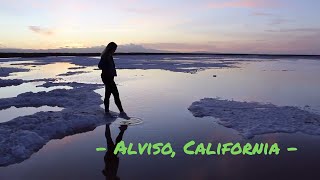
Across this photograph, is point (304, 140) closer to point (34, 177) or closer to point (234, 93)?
point (34, 177)

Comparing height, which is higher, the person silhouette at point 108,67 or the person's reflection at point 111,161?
the person silhouette at point 108,67

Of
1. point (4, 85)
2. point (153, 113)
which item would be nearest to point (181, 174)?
point (153, 113)

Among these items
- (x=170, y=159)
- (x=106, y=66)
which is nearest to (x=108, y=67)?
(x=106, y=66)

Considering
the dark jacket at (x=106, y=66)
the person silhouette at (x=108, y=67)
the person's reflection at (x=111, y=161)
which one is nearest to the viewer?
the person's reflection at (x=111, y=161)

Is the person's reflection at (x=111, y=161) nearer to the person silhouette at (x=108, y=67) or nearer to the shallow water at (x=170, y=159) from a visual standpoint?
the shallow water at (x=170, y=159)

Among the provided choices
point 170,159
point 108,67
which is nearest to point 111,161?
point 170,159

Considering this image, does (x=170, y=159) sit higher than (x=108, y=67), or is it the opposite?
(x=108, y=67)

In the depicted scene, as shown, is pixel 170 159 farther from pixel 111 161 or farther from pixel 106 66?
pixel 106 66

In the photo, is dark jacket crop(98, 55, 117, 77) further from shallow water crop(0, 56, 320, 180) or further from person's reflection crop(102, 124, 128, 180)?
person's reflection crop(102, 124, 128, 180)

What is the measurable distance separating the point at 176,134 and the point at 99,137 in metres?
1.69

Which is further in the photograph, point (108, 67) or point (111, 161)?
point (108, 67)

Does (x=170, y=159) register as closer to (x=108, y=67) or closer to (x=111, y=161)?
(x=111, y=161)

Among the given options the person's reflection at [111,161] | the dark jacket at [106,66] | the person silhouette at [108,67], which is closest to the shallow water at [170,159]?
the person's reflection at [111,161]

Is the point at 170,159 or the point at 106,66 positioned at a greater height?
the point at 106,66
